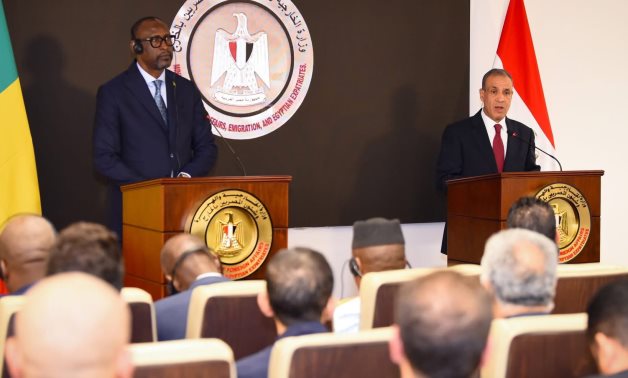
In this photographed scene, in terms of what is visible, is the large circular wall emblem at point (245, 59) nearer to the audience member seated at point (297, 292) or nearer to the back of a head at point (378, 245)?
the back of a head at point (378, 245)

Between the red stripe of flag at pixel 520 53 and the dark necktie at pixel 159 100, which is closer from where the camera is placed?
the dark necktie at pixel 159 100

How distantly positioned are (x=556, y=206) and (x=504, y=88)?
4.52ft

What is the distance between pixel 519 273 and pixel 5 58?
3709 millimetres

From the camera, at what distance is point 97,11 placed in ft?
19.9

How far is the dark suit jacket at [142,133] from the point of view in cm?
534

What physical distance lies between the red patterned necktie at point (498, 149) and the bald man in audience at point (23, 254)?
3.82 metres

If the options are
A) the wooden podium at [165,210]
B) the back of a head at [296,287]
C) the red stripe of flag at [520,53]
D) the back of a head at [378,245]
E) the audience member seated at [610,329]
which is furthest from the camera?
the red stripe of flag at [520,53]

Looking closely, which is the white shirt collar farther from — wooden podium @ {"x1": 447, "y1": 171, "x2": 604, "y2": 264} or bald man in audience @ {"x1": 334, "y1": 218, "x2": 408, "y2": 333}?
bald man in audience @ {"x1": 334, "y1": 218, "x2": 408, "y2": 333}

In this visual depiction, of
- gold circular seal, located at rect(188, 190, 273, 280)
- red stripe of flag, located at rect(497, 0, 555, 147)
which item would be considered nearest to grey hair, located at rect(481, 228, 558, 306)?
gold circular seal, located at rect(188, 190, 273, 280)

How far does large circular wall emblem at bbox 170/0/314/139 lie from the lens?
642cm

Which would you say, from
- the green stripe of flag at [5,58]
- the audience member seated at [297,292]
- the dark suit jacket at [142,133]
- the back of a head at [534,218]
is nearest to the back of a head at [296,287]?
the audience member seated at [297,292]

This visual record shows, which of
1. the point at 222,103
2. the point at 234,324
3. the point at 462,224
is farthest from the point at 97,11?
the point at 234,324

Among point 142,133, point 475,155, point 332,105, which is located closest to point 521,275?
point 142,133

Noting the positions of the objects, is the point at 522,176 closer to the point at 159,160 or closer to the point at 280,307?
the point at 159,160
